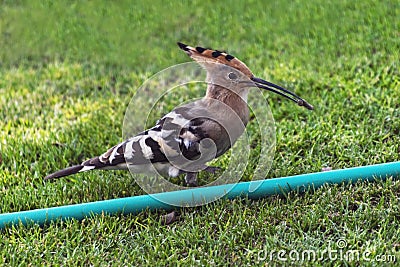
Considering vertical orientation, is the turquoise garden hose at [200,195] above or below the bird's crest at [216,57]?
below

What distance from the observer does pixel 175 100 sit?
5445 mm

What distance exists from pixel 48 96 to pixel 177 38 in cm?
169

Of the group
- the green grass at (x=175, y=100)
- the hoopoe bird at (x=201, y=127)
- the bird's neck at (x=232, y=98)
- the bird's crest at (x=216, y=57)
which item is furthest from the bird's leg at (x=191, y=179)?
the bird's crest at (x=216, y=57)

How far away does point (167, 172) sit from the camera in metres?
4.04

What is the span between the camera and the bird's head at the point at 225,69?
3795 millimetres

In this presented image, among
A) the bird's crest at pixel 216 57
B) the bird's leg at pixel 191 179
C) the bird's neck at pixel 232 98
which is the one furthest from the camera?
the bird's leg at pixel 191 179

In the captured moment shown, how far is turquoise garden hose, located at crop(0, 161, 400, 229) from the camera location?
3.85 m

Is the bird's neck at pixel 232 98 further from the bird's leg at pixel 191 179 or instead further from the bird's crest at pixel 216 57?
the bird's leg at pixel 191 179

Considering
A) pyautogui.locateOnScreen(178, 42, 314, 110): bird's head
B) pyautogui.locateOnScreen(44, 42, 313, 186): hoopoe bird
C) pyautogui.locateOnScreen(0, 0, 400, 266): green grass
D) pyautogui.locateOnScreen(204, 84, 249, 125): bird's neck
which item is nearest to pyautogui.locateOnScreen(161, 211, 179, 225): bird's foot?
pyautogui.locateOnScreen(0, 0, 400, 266): green grass

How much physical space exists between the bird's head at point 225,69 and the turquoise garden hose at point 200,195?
464 millimetres

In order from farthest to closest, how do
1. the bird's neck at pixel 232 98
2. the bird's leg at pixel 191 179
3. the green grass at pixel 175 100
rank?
the bird's leg at pixel 191 179, the bird's neck at pixel 232 98, the green grass at pixel 175 100

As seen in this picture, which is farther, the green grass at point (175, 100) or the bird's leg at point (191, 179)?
the bird's leg at point (191, 179)

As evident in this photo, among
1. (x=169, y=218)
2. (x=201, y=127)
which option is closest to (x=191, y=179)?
(x=169, y=218)

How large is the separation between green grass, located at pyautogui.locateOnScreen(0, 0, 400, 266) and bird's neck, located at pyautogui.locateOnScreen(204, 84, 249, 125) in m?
0.53
